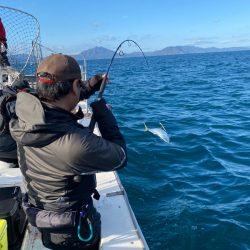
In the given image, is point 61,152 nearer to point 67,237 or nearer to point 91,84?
point 67,237

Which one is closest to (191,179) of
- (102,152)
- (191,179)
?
(191,179)

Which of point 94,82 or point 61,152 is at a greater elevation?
point 94,82

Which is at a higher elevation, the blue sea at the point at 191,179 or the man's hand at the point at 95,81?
the man's hand at the point at 95,81

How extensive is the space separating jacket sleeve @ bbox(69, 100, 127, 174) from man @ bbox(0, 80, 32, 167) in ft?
5.44

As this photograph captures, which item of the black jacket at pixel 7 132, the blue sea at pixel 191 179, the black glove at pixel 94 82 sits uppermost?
the black glove at pixel 94 82

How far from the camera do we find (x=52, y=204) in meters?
2.86

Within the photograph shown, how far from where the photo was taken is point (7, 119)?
4582mm

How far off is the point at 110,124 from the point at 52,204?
0.79 m

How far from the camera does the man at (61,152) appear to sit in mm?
2506

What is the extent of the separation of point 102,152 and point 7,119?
95.7 inches

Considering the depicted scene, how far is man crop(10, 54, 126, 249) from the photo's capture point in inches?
98.7

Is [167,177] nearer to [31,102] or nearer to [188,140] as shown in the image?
[188,140]

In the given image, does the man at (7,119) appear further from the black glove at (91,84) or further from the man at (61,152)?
the man at (61,152)

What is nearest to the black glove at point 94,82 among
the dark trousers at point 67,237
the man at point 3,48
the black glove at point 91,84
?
the black glove at point 91,84
